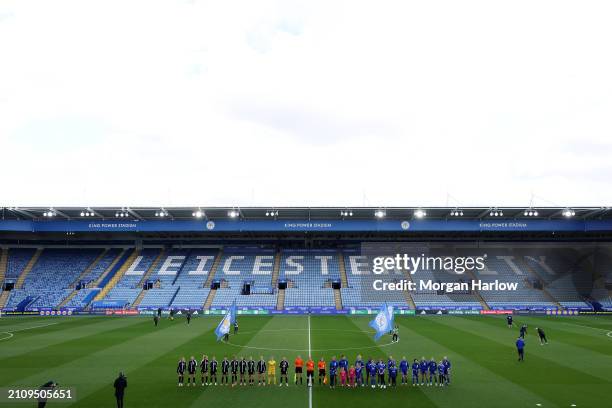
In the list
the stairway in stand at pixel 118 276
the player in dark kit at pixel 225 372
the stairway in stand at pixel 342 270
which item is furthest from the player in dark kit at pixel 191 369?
the stairway in stand at pixel 118 276

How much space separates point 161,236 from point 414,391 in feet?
194

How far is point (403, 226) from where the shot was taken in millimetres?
63281

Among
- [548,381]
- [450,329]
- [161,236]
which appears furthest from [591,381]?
[161,236]

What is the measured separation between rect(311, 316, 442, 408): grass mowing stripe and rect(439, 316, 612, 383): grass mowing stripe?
906 cm

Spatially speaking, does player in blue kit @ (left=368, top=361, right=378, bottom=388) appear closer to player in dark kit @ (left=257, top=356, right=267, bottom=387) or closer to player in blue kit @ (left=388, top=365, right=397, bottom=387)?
player in blue kit @ (left=388, top=365, right=397, bottom=387)

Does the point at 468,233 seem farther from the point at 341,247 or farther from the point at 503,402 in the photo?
the point at 503,402

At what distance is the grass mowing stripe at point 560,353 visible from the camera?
960 inches

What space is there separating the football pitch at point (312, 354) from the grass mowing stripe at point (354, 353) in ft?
0.21

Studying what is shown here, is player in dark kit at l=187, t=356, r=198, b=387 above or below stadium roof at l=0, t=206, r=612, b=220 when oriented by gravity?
below

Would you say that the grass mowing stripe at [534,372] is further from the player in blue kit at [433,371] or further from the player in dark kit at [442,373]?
the player in blue kit at [433,371]

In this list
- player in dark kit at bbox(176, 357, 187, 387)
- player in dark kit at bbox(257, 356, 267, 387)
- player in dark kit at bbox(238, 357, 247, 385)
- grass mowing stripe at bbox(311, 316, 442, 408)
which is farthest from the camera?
player in dark kit at bbox(238, 357, 247, 385)

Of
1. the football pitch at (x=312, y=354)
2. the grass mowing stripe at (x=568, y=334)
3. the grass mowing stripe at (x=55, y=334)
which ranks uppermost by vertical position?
the grass mowing stripe at (x=55, y=334)

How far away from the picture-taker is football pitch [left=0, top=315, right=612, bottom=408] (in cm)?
1884

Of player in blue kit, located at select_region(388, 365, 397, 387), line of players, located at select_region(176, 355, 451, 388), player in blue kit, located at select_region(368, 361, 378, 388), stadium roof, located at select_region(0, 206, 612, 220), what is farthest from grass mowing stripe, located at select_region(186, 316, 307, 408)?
stadium roof, located at select_region(0, 206, 612, 220)
